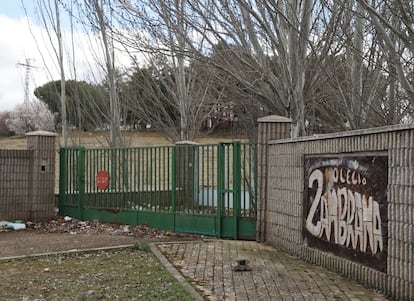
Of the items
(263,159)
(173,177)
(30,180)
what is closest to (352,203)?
(263,159)

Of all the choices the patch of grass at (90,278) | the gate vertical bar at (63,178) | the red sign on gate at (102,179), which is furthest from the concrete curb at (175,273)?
the gate vertical bar at (63,178)

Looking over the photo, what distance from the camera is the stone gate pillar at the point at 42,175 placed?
42.3 ft

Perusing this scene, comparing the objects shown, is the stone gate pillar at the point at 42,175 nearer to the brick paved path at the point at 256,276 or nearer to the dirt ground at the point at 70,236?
the dirt ground at the point at 70,236

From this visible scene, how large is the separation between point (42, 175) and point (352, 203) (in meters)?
8.64

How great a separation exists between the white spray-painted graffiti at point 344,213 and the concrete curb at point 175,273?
2.20 metres

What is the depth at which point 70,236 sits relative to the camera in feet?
35.6

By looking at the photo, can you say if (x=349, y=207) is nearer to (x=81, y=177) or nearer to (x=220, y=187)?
(x=220, y=187)

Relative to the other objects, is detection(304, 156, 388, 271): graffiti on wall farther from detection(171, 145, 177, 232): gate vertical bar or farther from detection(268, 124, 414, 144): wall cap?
detection(171, 145, 177, 232): gate vertical bar

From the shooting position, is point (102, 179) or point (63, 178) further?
point (63, 178)

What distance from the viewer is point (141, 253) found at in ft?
28.5

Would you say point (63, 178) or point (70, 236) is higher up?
point (63, 178)

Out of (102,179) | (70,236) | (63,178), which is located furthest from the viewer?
(63,178)

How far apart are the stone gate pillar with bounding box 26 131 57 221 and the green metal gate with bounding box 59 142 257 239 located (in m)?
0.47

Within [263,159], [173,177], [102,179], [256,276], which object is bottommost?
[256,276]
